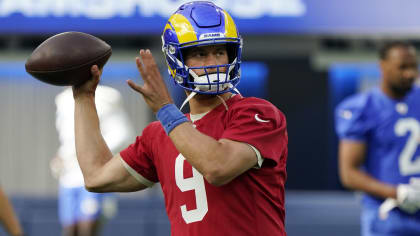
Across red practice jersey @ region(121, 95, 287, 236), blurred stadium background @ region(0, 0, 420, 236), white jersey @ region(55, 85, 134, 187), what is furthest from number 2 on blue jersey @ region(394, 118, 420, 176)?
blurred stadium background @ region(0, 0, 420, 236)

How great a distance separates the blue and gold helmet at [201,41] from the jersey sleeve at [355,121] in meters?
2.01

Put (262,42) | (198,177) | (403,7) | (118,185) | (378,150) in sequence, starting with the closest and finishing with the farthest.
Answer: (198,177) < (118,185) < (378,150) < (403,7) < (262,42)

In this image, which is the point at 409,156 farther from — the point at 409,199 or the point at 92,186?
the point at 92,186

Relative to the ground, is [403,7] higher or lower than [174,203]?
lower

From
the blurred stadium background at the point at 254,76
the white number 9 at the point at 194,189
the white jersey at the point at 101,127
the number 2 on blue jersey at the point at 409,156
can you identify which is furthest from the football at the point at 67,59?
the blurred stadium background at the point at 254,76

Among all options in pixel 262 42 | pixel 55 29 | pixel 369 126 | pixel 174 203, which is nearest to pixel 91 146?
pixel 174 203

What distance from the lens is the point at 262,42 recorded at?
33.6ft

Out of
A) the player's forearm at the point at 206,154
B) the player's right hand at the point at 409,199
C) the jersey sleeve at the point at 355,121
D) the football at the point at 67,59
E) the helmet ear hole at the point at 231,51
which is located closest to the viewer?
the player's forearm at the point at 206,154

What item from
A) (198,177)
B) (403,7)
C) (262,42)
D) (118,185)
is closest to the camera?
(198,177)

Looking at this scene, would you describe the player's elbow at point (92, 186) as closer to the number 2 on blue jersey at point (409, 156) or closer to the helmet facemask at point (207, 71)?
the helmet facemask at point (207, 71)

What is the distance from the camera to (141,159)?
3.18 meters

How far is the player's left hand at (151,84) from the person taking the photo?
105 inches

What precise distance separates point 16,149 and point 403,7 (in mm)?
5112

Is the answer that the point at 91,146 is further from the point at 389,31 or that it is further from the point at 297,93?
the point at 297,93
